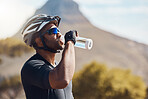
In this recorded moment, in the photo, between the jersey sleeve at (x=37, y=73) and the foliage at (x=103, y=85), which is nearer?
the jersey sleeve at (x=37, y=73)

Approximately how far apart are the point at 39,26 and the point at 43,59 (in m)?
0.31

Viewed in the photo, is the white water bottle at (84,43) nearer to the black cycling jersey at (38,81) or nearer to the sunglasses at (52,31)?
the sunglasses at (52,31)

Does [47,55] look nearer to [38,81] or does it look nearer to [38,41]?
[38,41]

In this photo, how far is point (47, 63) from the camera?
108 inches

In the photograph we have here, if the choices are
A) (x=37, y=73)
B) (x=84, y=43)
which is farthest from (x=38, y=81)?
(x=84, y=43)

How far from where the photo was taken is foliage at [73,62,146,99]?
1798cm

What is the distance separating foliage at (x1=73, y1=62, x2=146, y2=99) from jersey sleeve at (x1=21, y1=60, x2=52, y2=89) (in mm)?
15596

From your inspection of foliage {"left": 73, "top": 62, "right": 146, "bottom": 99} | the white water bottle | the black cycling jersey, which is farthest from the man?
foliage {"left": 73, "top": 62, "right": 146, "bottom": 99}

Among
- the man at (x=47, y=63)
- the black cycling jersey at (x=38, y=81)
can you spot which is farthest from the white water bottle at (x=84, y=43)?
the black cycling jersey at (x=38, y=81)

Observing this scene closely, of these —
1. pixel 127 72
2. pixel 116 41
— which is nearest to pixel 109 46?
pixel 116 41

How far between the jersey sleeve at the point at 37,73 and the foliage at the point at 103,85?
51.2 feet

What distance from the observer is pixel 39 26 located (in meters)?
2.81

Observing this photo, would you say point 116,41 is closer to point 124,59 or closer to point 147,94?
point 124,59

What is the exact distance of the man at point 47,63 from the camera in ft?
7.89
